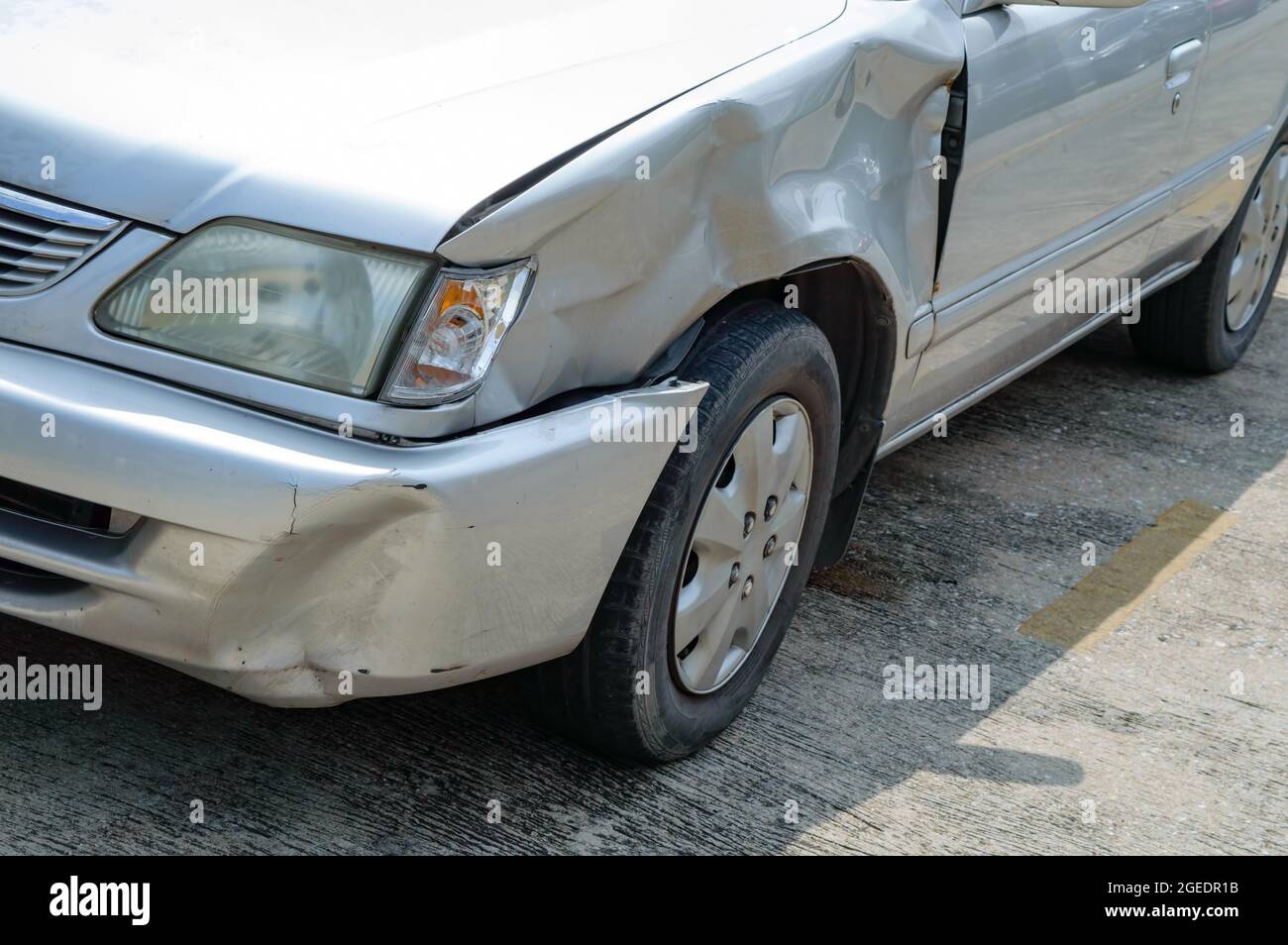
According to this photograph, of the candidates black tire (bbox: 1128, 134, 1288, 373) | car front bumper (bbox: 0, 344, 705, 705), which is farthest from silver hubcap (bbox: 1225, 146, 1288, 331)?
car front bumper (bbox: 0, 344, 705, 705)

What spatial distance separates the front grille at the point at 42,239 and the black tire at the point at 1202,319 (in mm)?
3616

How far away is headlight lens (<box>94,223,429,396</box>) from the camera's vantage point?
6.44ft

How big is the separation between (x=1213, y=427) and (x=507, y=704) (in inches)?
110

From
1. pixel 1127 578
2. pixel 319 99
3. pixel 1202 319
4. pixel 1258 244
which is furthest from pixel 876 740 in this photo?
pixel 1258 244

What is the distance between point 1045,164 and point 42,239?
6.63ft

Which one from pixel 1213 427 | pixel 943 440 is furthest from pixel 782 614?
pixel 1213 427

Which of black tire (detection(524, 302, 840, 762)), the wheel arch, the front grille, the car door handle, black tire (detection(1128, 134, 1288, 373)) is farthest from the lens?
black tire (detection(1128, 134, 1288, 373))

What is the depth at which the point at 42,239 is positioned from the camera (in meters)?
2.03

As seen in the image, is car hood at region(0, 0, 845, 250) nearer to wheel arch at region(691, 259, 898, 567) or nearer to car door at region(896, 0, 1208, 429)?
wheel arch at region(691, 259, 898, 567)

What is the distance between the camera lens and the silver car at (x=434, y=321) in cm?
194

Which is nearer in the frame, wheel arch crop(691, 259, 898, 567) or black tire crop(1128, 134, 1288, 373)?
wheel arch crop(691, 259, 898, 567)

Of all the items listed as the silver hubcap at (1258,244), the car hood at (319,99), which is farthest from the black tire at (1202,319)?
the car hood at (319,99)

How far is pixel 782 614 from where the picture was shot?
2.92 meters
